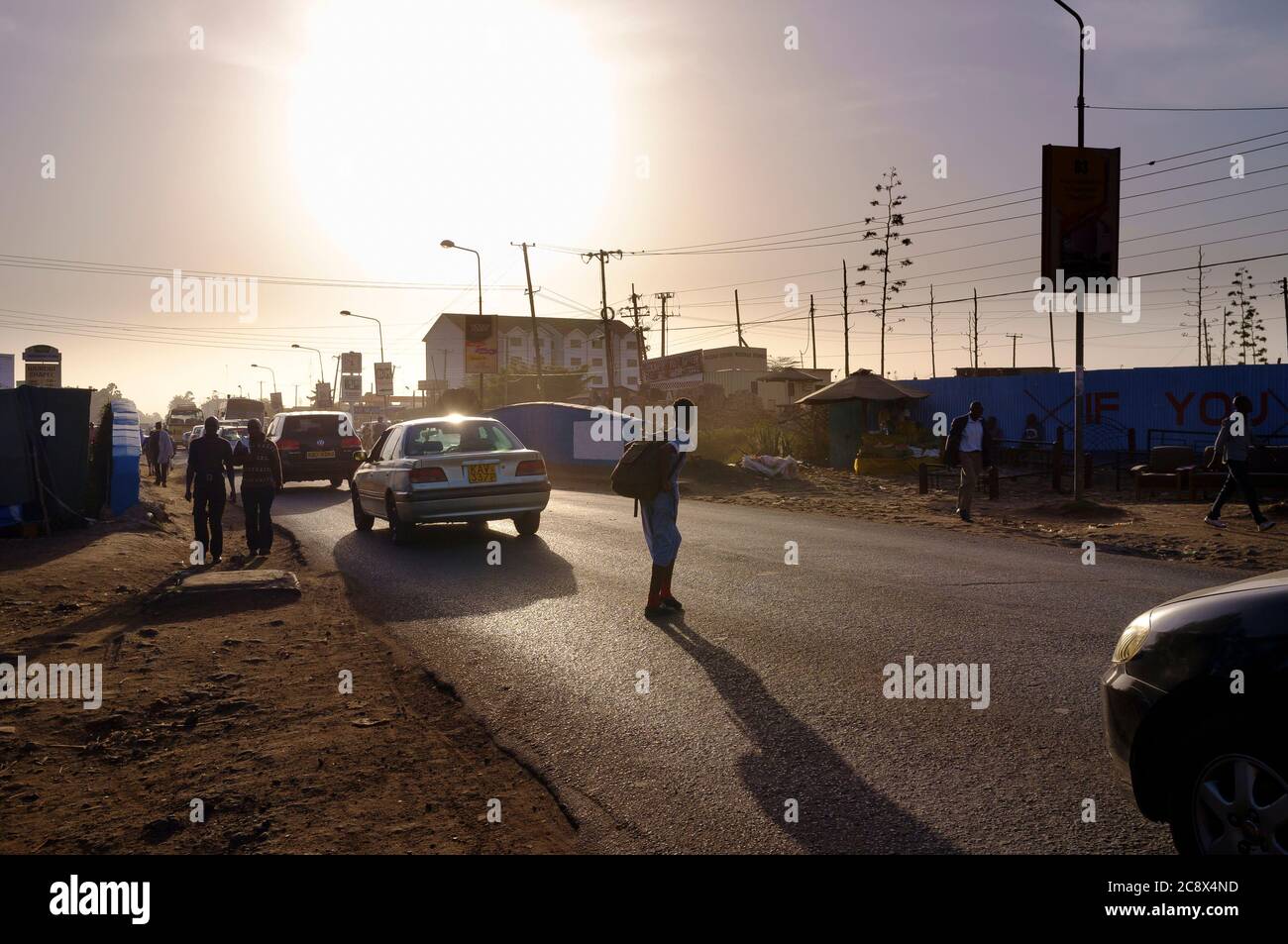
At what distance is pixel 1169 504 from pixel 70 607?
60.0 feet

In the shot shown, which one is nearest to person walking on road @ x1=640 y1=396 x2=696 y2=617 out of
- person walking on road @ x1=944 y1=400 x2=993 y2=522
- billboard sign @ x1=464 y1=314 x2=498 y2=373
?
person walking on road @ x1=944 y1=400 x2=993 y2=522

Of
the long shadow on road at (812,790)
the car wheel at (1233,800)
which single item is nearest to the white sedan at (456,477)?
the long shadow on road at (812,790)

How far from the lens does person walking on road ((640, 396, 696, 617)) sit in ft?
26.6

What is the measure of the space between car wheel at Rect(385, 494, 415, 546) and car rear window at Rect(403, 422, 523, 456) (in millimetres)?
763

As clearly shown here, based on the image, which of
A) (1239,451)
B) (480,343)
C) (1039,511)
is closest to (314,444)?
(1039,511)

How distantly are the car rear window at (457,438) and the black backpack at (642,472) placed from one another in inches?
232

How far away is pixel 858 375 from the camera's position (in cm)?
3192

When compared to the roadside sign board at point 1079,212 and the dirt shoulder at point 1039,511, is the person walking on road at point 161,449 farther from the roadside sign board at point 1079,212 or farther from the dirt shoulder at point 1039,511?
the roadside sign board at point 1079,212

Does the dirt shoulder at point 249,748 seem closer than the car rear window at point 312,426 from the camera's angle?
Yes

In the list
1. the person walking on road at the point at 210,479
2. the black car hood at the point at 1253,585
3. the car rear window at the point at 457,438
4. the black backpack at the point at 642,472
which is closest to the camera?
the black car hood at the point at 1253,585

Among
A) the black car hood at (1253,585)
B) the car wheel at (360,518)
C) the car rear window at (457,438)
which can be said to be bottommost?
the car wheel at (360,518)

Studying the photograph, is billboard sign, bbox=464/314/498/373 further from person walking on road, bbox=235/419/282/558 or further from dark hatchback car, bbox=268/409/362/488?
person walking on road, bbox=235/419/282/558

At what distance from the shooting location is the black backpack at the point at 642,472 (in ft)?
26.5

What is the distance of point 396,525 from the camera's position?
13625 millimetres
